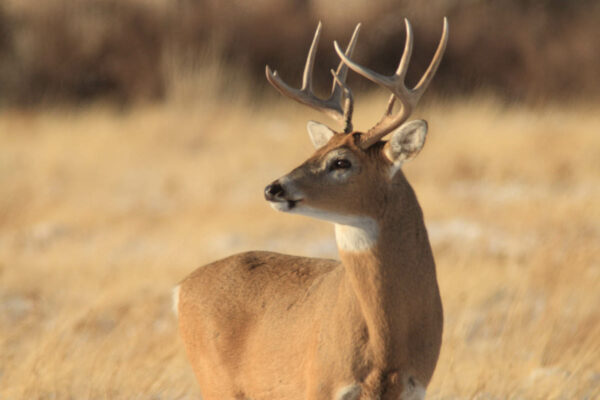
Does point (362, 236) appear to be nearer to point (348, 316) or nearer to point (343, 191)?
point (343, 191)

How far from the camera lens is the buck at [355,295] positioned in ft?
11.5

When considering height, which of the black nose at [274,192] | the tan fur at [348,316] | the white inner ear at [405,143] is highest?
the white inner ear at [405,143]

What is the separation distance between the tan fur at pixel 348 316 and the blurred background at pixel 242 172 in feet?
3.83

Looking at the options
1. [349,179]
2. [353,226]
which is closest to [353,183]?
[349,179]

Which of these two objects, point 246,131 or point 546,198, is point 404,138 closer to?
point 546,198

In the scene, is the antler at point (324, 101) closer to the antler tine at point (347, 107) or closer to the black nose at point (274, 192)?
A: the antler tine at point (347, 107)

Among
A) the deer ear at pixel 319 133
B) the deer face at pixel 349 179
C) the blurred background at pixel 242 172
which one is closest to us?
the deer face at pixel 349 179

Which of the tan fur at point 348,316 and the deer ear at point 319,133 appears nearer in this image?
the tan fur at point 348,316

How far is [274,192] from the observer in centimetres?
346

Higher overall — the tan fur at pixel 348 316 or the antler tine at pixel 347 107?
the antler tine at pixel 347 107

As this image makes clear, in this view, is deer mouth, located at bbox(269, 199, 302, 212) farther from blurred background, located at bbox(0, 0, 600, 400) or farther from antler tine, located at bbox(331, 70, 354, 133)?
blurred background, located at bbox(0, 0, 600, 400)

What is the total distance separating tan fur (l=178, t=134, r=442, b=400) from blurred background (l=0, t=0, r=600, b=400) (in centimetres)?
117

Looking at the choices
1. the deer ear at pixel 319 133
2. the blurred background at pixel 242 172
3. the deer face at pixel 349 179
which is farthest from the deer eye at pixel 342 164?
the blurred background at pixel 242 172

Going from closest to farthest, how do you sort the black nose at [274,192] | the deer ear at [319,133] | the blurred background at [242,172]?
the black nose at [274,192] < the deer ear at [319,133] < the blurred background at [242,172]
